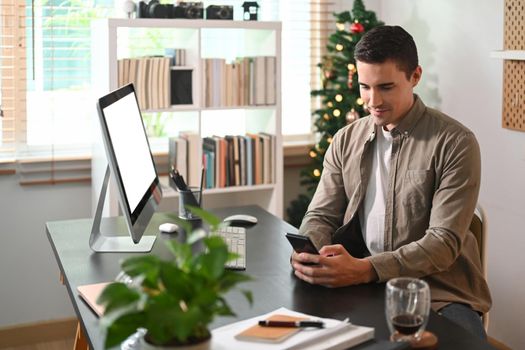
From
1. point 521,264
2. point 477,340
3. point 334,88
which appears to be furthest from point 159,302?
point 334,88

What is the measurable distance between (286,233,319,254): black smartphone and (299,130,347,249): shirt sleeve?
1.13 ft

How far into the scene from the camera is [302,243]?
7.16 feet

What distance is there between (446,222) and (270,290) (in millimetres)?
544

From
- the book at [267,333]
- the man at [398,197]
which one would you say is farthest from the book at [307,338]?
the man at [398,197]

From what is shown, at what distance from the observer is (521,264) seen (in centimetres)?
362

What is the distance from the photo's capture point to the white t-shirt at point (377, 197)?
2.49 metres

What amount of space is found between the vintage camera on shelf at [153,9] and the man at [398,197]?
145cm

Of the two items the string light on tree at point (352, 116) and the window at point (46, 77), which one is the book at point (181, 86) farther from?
the string light on tree at point (352, 116)

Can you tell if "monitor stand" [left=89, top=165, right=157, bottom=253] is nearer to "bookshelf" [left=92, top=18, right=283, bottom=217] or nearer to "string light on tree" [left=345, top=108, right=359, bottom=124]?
"bookshelf" [left=92, top=18, right=283, bottom=217]

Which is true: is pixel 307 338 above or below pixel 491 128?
below

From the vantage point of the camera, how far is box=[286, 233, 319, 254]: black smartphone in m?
2.16

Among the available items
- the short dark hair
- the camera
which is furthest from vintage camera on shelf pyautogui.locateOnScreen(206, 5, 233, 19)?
the short dark hair

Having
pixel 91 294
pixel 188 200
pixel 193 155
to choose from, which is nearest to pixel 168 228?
pixel 188 200

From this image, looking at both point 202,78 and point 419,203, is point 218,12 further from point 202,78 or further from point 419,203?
point 419,203
